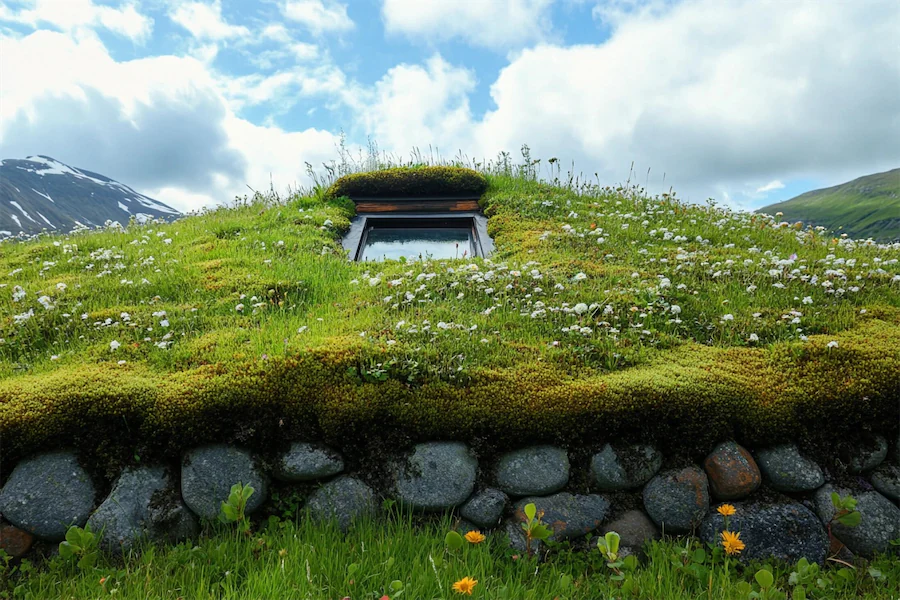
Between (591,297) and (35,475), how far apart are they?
5847mm

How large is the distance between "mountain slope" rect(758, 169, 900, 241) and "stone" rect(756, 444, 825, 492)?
140 m

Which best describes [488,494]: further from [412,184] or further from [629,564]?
[412,184]

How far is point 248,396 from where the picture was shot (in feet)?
15.2

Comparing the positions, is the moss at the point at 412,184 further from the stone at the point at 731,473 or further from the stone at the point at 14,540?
the stone at the point at 14,540

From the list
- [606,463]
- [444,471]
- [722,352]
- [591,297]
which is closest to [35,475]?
[444,471]

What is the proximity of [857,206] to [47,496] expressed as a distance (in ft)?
634

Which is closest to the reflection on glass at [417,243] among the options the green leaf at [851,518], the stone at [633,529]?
the stone at [633,529]

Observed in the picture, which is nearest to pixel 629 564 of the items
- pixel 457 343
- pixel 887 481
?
pixel 457 343

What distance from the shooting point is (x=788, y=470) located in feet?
15.3

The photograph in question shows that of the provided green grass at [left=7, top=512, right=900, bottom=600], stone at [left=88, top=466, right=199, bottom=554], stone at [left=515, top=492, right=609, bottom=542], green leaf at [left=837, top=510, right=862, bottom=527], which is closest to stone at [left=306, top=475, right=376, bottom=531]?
green grass at [left=7, top=512, right=900, bottom=600]

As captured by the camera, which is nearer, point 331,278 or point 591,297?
point 591,297

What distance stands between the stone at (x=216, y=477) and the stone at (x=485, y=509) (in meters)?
1.65

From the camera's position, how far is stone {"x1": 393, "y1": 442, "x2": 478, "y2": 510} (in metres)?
4.34

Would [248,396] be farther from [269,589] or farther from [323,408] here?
→ [269,589]
